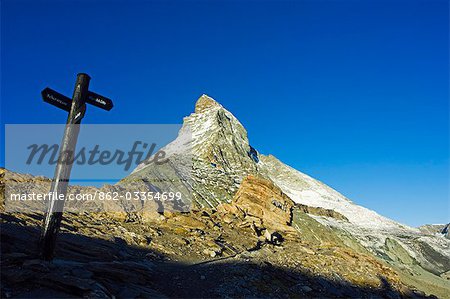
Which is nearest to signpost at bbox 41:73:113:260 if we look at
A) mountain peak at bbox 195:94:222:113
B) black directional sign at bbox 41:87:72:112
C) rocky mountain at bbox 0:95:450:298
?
black directional sign at bbox 41:87:72:112

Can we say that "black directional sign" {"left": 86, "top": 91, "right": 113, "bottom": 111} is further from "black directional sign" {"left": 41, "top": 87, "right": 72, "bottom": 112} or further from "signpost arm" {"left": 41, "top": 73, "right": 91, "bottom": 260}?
"black directional sign" {"left": 41, "top": 87, "right": 72, "bottom": 112}

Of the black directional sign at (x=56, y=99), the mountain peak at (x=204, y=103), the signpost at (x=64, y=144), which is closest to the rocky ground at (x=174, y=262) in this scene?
the signpost at (x=64, y=144)

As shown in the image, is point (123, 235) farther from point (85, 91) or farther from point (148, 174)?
point (148, 174)

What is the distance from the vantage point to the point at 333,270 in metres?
23.2

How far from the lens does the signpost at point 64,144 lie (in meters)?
11.5

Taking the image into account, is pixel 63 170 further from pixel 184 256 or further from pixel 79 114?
pixel 184 256

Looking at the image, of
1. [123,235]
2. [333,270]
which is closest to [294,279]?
[333,270]

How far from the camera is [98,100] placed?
41.6ft

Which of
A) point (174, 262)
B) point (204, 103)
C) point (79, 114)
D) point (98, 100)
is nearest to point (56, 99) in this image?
point (79, 114)

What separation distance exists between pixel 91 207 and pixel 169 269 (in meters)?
15.2

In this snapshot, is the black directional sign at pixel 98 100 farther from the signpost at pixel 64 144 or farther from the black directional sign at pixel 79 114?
the black directional sign at pixel 79 114

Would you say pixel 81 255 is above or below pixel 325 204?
below

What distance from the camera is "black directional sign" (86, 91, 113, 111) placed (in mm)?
12633

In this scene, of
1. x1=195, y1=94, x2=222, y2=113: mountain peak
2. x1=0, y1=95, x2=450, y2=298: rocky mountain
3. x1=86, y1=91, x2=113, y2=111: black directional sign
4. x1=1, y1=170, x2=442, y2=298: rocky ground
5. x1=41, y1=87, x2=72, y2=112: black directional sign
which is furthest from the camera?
x1=195, y1=94, x2=222, y2=113: mountain peak
